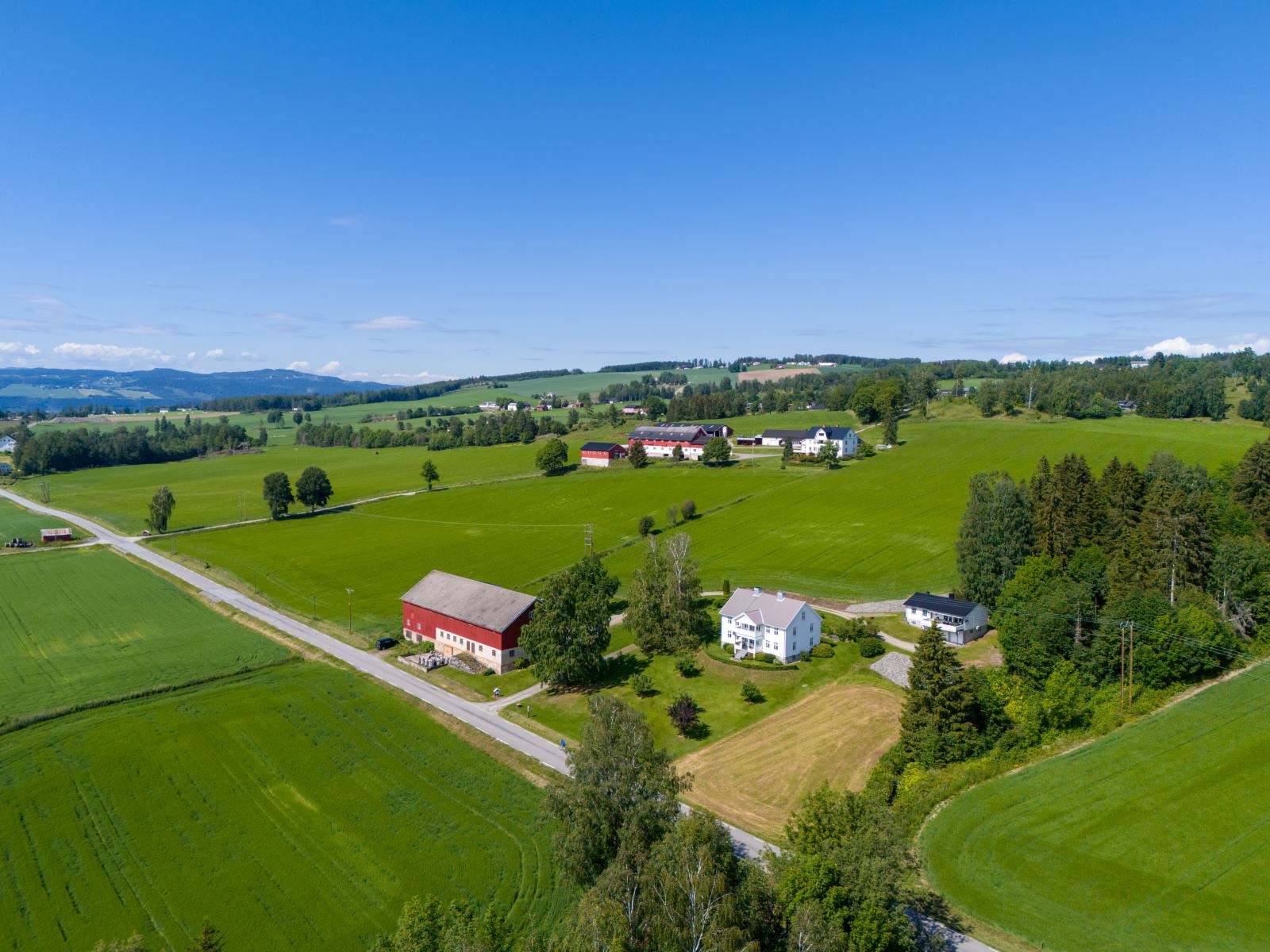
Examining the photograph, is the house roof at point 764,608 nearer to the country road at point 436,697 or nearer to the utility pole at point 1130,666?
the country road at point 436,697

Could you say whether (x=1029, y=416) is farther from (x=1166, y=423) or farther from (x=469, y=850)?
(x=469, y=850)

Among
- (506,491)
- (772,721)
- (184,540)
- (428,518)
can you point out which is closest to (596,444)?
(506,491)

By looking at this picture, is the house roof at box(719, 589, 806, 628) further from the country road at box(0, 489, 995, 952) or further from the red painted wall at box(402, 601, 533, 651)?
the country road at box(0, 489, 995, 952)

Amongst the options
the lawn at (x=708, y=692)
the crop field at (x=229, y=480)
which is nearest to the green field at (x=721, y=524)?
the crop field at (x=229, y=480)

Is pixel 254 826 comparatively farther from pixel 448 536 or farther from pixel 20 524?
pixel 20 524

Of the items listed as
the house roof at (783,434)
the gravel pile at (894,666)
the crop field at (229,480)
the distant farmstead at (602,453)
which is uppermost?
the house roof at (783,434)

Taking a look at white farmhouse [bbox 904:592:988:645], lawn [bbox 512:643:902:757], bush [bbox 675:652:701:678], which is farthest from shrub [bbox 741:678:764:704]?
white farmhouse [bbox 904:592:988:645]

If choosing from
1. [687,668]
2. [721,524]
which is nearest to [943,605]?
[687,668]
